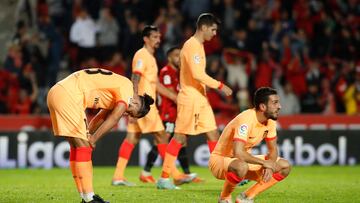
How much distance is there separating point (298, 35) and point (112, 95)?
12.2 m

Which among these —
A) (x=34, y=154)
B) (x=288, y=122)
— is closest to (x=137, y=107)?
(x=34, y=154)

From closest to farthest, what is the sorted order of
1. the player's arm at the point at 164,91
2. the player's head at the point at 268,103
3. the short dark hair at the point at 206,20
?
1. the player's head at the point at 268,103
2. the short dark hair at the point at 206,20
3. the player's arm at the point at 164,91

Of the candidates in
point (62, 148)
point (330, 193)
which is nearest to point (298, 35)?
point (62, 148)

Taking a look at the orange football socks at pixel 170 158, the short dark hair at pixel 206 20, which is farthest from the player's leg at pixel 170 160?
the short dark hair at pixel 206 20

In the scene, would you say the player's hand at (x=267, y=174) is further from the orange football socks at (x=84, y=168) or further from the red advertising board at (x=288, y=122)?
the red advertising board at (x=288, y=122)

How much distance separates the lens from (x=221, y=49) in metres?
21.1

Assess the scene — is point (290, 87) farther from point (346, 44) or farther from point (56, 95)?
point (56, 95)

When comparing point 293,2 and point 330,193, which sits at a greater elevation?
point 293,2

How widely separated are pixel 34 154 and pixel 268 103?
933 centimetres

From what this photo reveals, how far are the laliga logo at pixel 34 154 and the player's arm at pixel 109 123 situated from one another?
8.61 metres

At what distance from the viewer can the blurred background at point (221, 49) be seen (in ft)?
65.5

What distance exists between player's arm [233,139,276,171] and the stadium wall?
877 cm

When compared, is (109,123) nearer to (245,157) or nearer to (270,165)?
(245,157)

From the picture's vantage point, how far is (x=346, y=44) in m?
21.8
